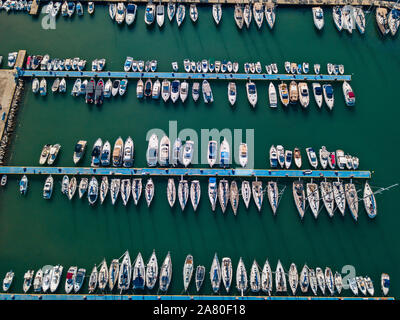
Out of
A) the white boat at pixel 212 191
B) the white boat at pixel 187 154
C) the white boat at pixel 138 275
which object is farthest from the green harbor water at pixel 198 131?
the white boat at pixel 187 154

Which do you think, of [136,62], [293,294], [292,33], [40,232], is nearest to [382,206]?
[293,294]

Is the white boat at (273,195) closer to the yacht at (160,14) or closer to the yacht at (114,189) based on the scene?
the yacht at (114,189)

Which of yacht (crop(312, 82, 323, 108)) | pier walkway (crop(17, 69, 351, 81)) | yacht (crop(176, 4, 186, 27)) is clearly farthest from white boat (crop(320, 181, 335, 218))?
yacht (crop(176, 4, 186, 27))

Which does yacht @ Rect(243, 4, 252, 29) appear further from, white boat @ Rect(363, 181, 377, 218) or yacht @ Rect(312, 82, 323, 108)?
white boat @ Rect(363, 181, 377, 218)

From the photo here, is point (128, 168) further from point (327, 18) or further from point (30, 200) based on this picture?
point (327, 18)

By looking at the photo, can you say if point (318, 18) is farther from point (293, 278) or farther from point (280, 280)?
point (280, 280)

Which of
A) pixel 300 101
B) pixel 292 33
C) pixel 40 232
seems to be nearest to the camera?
pixel 40 232
